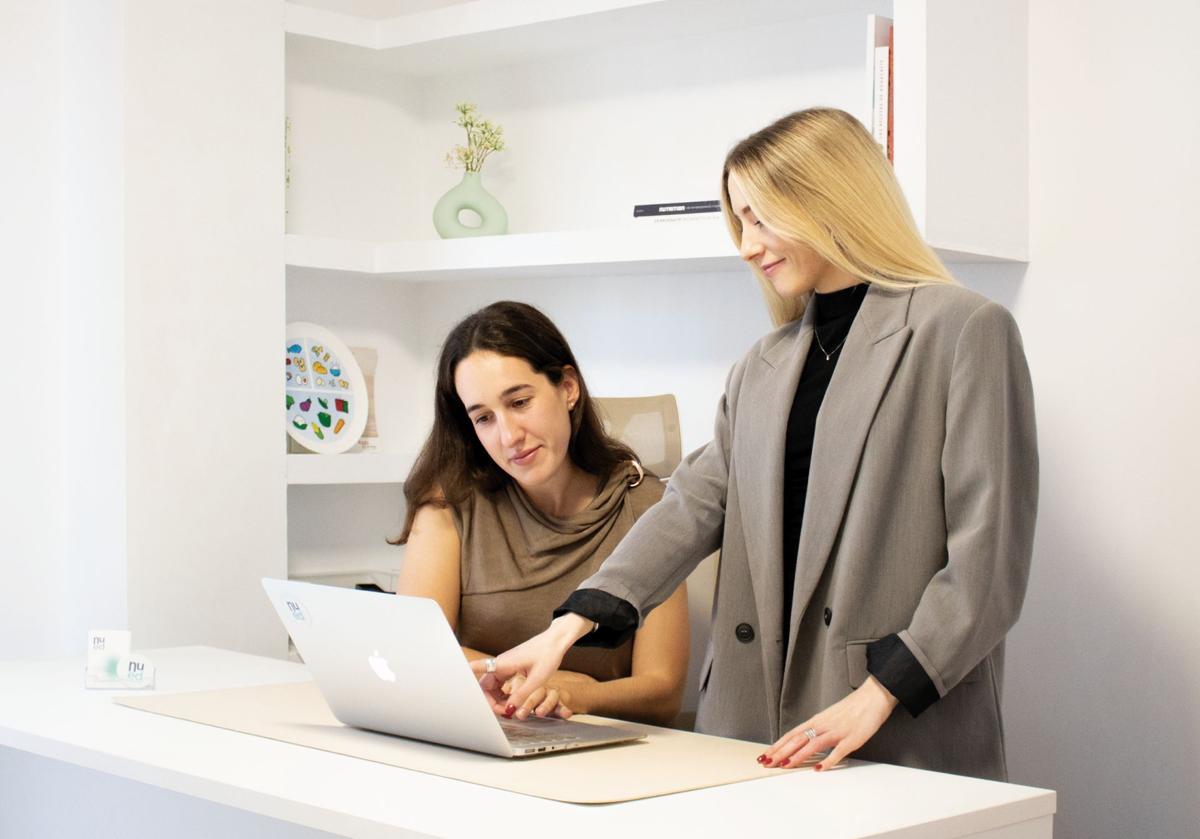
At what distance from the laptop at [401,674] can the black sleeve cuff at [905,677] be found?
1.03 feet

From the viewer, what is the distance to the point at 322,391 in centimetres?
339

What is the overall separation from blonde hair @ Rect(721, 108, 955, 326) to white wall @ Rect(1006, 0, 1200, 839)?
87 cm

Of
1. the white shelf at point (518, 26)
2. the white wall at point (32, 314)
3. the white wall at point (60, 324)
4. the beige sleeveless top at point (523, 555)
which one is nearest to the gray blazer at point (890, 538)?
the beige sleeveless top at point (523, 555)

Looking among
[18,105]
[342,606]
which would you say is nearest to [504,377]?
[342,606]

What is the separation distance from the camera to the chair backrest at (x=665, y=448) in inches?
96.0

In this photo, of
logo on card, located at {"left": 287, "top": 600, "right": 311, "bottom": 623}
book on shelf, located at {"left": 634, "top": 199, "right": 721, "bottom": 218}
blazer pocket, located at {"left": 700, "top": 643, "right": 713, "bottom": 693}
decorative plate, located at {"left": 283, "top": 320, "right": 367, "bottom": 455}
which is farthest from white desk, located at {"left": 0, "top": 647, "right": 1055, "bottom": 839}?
book on shelf, located at {"left": 634, "top": 199, "right": 721, "bottom": 218}

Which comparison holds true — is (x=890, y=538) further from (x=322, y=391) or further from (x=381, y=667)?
(x=322, y=391)

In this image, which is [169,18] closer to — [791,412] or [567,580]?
[567,580]

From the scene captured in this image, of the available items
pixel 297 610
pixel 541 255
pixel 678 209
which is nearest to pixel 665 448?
pixel 678 209

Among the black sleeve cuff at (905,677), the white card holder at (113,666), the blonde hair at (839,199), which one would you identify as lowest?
the white card holder at (113,666)

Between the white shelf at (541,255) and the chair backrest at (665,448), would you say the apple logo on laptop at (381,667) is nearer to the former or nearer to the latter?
the chair backrest at (665,448)

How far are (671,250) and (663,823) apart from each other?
180 cm

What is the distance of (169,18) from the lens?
300 cm

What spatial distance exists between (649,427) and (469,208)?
0.98 m
